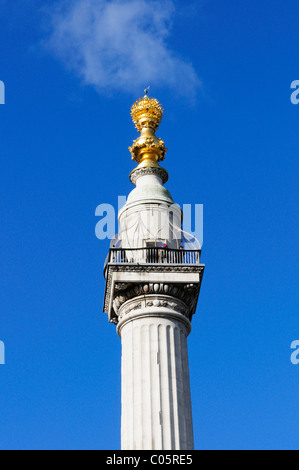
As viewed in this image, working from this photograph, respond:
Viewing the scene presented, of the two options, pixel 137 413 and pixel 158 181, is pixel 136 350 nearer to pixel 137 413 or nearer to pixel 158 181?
pixel 137 413

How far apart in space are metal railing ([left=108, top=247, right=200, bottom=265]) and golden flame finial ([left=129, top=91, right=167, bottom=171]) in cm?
589

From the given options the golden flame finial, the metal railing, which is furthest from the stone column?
the golden flame finial

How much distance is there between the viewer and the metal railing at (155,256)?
34531 millimetres

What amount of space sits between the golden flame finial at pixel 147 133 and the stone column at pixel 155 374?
8848 mm

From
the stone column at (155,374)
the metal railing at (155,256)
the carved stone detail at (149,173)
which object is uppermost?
the carved stone detail at (149,173)

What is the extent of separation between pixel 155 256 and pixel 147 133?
8535 millimetres

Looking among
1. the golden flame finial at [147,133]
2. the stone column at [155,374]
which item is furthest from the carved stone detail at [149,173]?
the stone column at [155,374]

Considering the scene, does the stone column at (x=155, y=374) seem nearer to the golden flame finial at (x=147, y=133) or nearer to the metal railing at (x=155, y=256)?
the metal railing at (x=155, y=256)

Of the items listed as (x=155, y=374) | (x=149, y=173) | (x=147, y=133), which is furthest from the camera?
(x=147, y=133)

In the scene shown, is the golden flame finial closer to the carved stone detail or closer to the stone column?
the carved stone detail

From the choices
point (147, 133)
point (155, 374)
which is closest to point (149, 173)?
point (147, 133)

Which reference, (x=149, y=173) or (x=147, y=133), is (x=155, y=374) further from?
(x=147, y=133)

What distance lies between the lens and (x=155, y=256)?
34656 millimetres
